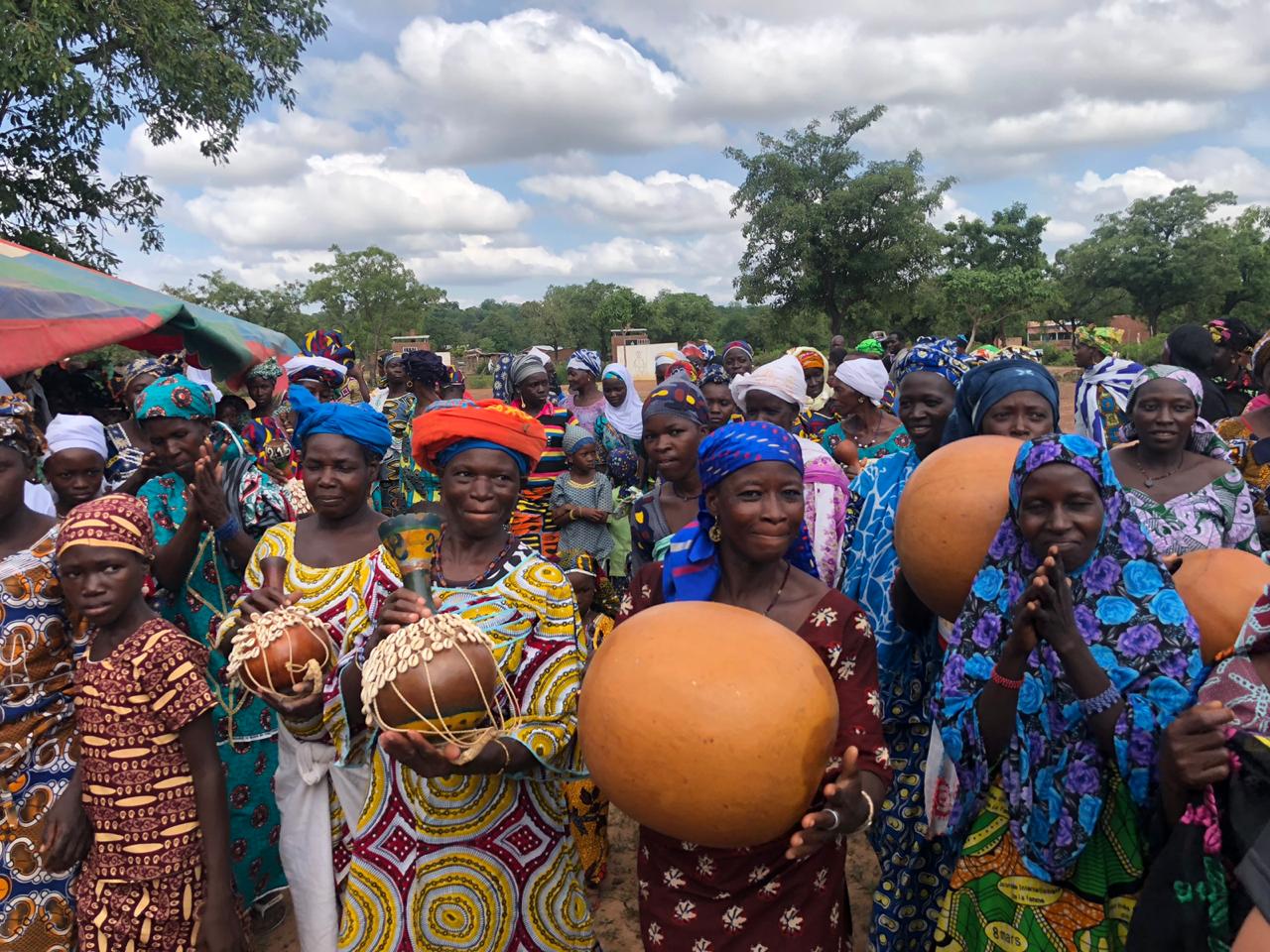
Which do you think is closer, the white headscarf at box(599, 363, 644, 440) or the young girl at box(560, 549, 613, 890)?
the young girl at box(560, 549, 613, 890)

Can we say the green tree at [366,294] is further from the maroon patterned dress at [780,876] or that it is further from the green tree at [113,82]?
the maroon patterned dress at [780,876]

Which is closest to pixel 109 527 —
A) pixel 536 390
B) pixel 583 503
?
pixel 583 503

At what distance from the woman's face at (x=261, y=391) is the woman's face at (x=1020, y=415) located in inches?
272

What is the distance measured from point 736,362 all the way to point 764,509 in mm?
8350

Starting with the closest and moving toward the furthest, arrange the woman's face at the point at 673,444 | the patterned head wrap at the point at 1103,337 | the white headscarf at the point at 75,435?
the white headscarf at the point at 75,435
the woman's face at the point at 673,444
the patterned head wrap at the point at 1103,337

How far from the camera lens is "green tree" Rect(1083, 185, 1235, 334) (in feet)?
131

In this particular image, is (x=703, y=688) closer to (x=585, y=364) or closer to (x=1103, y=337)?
(x=585, y=364)

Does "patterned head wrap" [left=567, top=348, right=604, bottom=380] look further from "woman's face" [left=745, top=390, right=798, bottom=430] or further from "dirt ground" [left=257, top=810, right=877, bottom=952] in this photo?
"dirt ground" [left=257, top=810, right=877, bottom=952]

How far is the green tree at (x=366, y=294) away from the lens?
155ft

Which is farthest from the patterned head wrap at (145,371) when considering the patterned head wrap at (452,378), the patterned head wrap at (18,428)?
the patterned head wrap at (18,428)

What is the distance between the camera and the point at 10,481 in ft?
9.01

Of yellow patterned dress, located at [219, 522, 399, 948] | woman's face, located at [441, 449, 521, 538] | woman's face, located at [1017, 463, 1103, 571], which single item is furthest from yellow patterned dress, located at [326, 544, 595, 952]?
woman's face, located at [1017, 463, 1103, 571]

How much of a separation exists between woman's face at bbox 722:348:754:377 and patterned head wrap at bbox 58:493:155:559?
829 cm

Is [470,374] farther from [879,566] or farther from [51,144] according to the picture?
[879,566]
